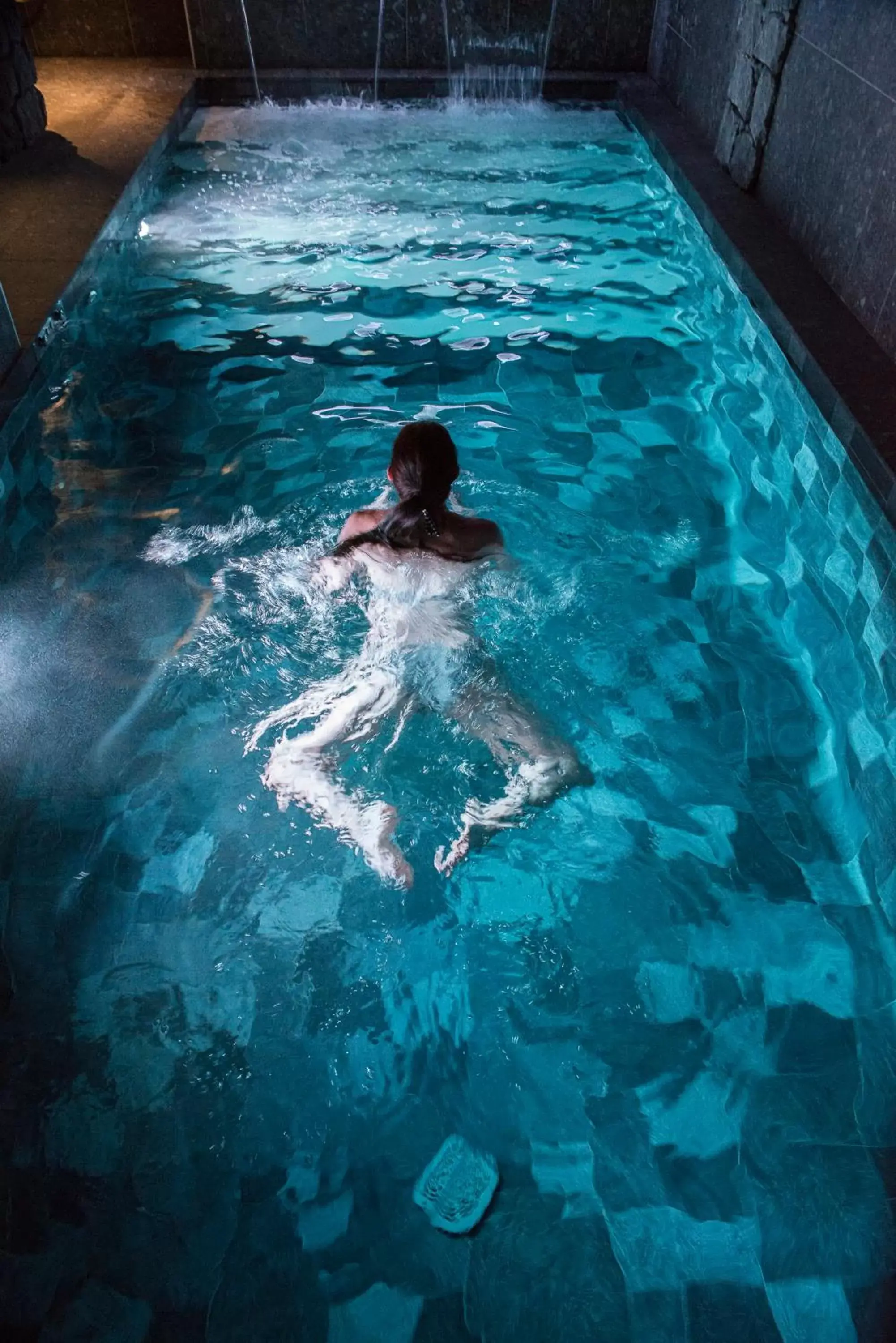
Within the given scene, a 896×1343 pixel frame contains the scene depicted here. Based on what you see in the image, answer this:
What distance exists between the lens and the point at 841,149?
17.8 ft

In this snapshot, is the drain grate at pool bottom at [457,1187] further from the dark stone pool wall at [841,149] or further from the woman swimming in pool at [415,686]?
the dark stone pool wall at [841,149]

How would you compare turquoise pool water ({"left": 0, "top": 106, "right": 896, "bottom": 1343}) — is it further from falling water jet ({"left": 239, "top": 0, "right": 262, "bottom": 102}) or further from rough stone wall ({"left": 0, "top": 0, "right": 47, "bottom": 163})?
falling water jet ({"left": 239, "top": 0, "right": 262, "bottom": 102})

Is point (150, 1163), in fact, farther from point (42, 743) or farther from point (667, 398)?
point (667, 398)

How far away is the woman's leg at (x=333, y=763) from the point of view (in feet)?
10.1

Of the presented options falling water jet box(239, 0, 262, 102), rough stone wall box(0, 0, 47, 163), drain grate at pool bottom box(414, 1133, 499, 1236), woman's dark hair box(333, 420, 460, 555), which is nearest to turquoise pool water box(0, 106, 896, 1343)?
drain grate at pool bottom box(414, 1133, 499, 1236)

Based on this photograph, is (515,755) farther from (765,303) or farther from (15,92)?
(15,92)

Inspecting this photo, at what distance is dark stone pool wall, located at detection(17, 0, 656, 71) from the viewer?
9922 millimetres

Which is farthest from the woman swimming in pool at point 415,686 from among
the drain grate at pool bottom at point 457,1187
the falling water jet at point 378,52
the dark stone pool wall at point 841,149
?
the falling water jet at point 378,52

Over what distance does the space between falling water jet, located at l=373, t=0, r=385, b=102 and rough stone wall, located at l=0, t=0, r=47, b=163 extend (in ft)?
12.4

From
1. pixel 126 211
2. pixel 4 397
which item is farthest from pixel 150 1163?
pixel 126 211

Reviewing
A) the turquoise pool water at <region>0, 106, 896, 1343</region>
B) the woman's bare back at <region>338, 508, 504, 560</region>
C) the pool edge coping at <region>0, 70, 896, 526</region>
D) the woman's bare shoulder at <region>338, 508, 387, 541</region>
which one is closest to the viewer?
the turquoise pool water at <region>0, 106, 896, 1343</region>

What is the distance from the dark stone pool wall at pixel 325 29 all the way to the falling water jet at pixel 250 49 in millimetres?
34

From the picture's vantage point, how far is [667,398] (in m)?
5.57

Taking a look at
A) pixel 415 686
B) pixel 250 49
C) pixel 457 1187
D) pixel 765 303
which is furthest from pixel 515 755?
pixel 250 49
